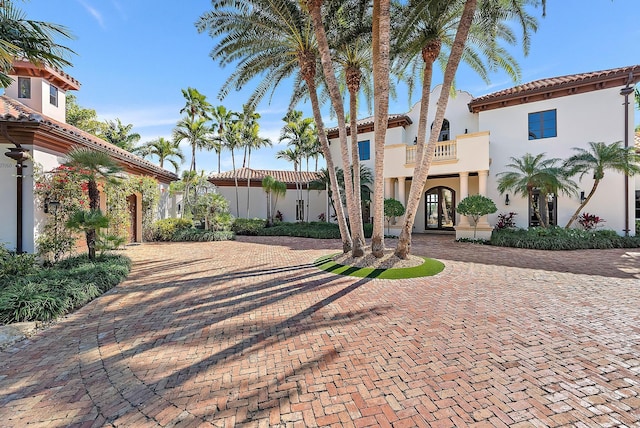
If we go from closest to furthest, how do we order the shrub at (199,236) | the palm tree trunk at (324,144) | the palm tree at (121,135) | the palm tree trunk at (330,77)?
the palm tree trunk at (330,77) < the palm tree trunk at (324,144) < the shrub at (199,236) < the palm tree at (121,135)

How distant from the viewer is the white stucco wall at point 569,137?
1448cm

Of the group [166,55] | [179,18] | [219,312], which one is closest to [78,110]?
[166,55]

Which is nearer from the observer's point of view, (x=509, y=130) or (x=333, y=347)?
(x=333, y=347)

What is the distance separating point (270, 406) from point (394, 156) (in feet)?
57.1

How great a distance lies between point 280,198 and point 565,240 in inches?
801

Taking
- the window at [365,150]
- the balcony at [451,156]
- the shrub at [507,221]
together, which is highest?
the window at [365,150]

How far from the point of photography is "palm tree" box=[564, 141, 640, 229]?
12.7m

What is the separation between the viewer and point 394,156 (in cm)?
1848

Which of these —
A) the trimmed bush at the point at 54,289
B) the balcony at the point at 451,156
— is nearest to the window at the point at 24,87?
the trimmed bush at the point at 54,289

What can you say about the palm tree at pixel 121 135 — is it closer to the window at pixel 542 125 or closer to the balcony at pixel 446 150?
the balcony at pixel 446 150

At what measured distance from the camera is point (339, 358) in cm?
393

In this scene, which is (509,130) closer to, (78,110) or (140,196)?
(140,196)

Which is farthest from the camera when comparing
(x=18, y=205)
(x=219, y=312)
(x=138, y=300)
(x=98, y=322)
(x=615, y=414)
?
(x=18, y=205)

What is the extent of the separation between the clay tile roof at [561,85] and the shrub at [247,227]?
55.4 ft
